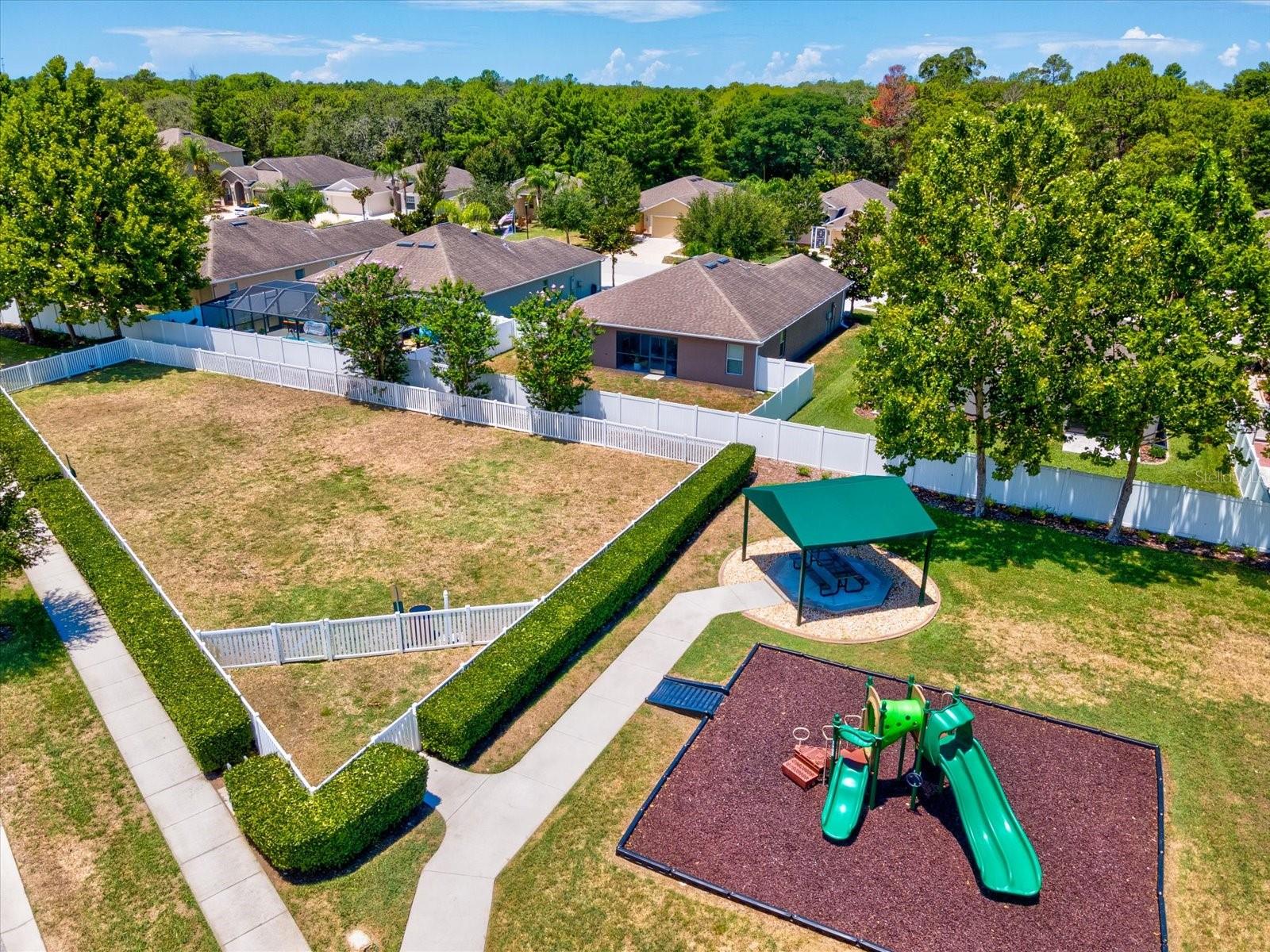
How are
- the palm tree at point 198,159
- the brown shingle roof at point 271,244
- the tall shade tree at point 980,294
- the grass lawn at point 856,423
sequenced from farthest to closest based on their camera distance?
the palm tree at point 198,159, the brown shingle roof at point 271,244, the grass lawn at point 856,423, the tall shade tree at point 980,294

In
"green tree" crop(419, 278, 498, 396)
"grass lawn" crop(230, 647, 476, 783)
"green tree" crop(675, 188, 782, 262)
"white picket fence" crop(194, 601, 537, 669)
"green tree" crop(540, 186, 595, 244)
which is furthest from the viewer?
"green tree" crop(540, 186, 595, 244)

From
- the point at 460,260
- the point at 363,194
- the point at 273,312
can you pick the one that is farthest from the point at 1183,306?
the point at 363,194

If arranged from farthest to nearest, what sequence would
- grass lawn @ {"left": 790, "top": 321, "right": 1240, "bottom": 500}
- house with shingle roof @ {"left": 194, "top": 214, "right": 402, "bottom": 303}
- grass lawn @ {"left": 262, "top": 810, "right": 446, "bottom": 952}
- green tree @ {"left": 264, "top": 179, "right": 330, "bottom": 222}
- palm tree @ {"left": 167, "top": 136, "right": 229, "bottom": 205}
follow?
1. palm tree @ {"left": 167, "top": 136, "right": 229, "bottom": 205}
2. green tree @ {"left": 264, "top": 179, "right": 330, "bottom": 222}
3. house with shingle roof @ {"left": 194, "top": 214, "right": 402, "bottom": 303}
4. grass lawn @ {"left": 790, "top": 321, "right": 1240, "bottom": 500}
5. grass lawn @ {"left": 262, "top": 810, "right": 446, "bottom": 952}

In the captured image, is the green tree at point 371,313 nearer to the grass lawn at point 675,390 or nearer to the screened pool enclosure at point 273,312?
the grass lawn at point 675,390

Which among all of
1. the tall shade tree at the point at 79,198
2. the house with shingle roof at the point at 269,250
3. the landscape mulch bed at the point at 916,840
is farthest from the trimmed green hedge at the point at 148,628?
the house with shingle roof at the point at 269,250

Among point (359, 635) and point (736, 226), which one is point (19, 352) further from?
point (736, 226)

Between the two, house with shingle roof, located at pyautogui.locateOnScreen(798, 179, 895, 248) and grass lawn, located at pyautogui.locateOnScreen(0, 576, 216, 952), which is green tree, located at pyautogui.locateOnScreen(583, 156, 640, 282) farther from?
grass lawn, located at pyautogui.locateOnScreen(0, 576, 216, 952)

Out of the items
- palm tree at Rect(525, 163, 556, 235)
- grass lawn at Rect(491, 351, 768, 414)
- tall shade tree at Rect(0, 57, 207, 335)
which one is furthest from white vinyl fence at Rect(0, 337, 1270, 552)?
palm tree at Rect(525, 163, 556, 235)
